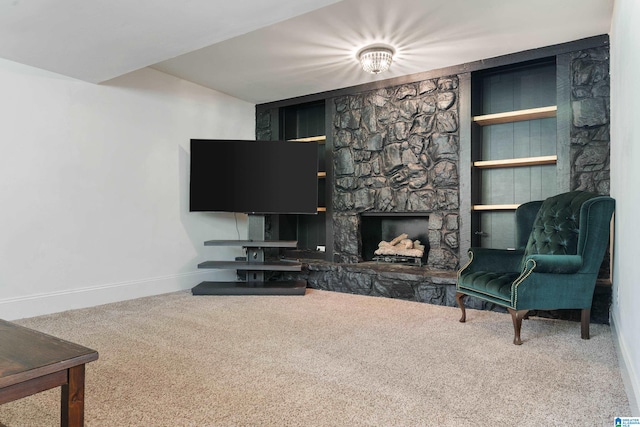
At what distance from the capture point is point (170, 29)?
261 cm

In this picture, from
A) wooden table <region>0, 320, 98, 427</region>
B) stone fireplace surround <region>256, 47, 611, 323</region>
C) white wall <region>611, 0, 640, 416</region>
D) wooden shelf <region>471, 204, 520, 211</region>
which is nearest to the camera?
wooden table <region>0, 320, 98, 427</region>

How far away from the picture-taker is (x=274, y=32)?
10.6 feet

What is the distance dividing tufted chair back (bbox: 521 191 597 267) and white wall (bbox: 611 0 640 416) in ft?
0.80

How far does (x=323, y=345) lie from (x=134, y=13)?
90.4 inches

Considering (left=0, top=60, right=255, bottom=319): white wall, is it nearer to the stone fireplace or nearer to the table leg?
the stone fireplace

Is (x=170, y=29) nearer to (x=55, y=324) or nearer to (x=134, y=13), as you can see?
(x=134, y=13)

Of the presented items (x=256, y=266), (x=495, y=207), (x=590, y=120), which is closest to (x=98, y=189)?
(x=256, y=266)

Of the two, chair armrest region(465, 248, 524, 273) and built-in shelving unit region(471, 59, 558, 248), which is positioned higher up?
built-in shelving unit region(471, 59, 558, 248)

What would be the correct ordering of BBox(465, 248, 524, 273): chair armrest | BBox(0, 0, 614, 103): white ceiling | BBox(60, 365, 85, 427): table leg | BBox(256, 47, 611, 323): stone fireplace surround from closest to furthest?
BBox(60, 365, 85, 427): table leg
BBox(0, 0, 614, 103): white ceiling
BBox(465, 248, 524, 273): chair armrest
BBox(256, 47, 611, 323): stone fireplace surround

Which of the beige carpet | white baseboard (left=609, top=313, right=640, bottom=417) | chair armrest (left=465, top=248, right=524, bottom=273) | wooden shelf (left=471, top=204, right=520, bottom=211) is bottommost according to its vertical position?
the beige carpet

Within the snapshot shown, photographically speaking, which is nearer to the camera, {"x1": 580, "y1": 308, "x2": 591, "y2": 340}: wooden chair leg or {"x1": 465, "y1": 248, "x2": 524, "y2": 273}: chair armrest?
{"x1": 580, "y1": 308, "x2": 591, "y2": 340}: wooden chair leg

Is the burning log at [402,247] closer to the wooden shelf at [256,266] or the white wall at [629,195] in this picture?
the wooden shelf at [256,266]

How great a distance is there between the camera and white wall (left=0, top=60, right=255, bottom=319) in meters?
3.22

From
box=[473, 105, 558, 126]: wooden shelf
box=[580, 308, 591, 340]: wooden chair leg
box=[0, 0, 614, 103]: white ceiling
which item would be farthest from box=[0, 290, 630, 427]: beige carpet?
box=[0, 0, 614, 103]: white ceiling
